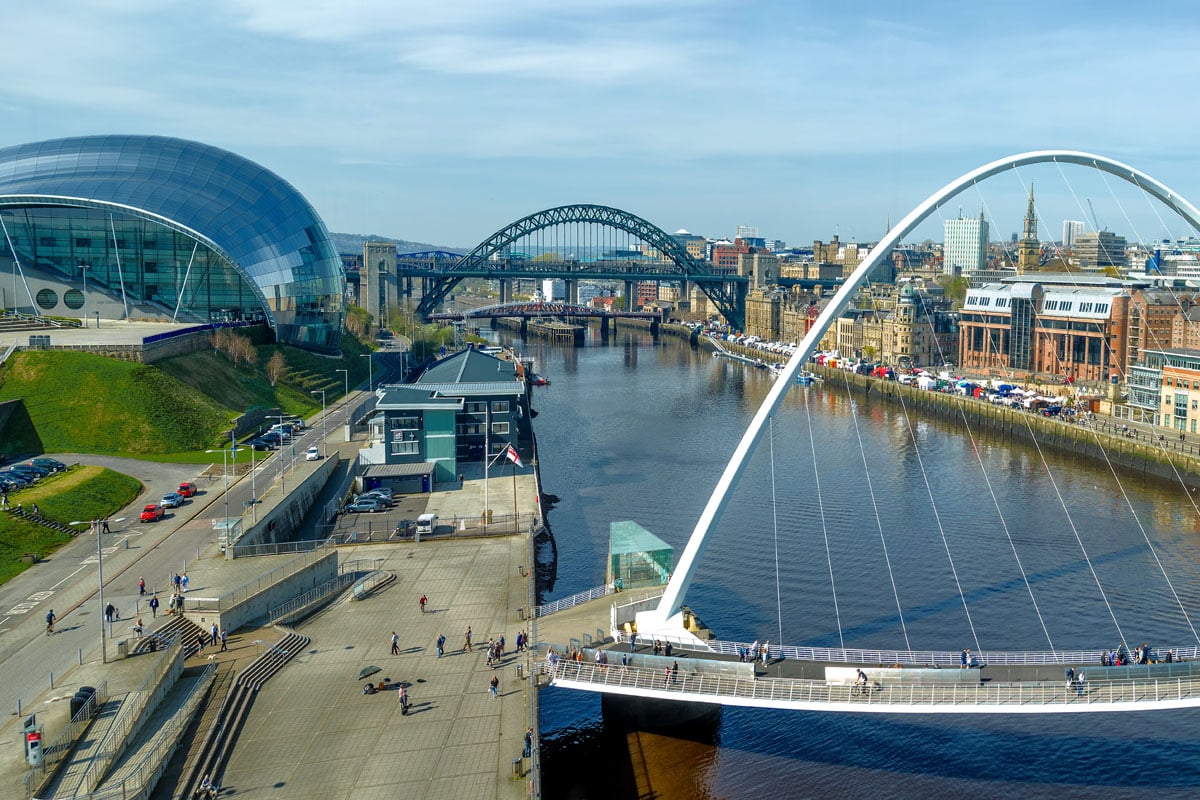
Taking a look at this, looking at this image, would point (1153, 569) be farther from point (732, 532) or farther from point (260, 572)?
point (260, 572)

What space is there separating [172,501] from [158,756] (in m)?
22.0

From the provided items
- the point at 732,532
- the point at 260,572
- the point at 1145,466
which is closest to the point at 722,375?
the point at 1145,466

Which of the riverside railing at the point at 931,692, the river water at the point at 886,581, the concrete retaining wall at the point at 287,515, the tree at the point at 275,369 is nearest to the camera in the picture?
the riverside railing at the point at 931,692

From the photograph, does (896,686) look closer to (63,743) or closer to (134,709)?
(134,709)

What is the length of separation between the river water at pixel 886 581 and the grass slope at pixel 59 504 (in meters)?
A: 17.4

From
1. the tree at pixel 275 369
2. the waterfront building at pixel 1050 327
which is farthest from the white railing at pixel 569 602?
the waterfront building at pixel 1050 327

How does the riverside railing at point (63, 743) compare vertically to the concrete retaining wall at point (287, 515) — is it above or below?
below

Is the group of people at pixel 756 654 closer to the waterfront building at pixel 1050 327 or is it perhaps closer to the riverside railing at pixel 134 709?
the riverside railing at pixel 134 709

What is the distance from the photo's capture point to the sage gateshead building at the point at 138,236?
69.8m

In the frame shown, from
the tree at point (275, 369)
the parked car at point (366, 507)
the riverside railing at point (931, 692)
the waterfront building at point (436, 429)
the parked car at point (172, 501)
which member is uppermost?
the tree at point (275, 369)

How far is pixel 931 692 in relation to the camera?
22609 millimetres

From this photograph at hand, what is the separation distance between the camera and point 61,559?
3425 centimetres

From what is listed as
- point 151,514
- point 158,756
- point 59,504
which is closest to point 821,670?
point 158,756

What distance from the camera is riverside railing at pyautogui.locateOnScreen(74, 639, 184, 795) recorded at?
19.3 metres
